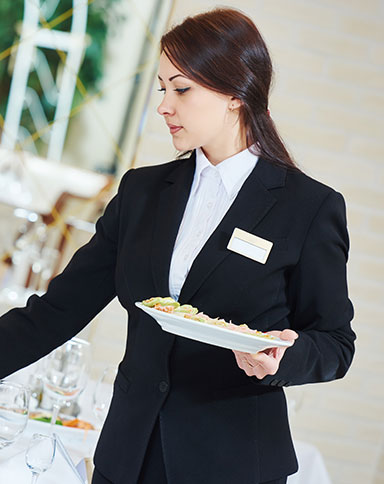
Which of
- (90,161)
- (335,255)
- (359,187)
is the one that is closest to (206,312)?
(335,255)

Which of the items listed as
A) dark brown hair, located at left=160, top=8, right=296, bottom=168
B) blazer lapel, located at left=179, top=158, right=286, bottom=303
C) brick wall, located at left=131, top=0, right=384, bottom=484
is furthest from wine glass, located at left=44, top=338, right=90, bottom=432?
brick wall, located at left=131, top=0, right=384, bottom=484

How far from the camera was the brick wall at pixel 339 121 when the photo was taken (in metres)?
3.09

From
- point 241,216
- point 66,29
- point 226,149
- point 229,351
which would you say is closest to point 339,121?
point 66,29

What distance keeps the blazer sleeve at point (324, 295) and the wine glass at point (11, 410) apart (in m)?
0.50

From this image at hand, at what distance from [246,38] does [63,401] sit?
91cm

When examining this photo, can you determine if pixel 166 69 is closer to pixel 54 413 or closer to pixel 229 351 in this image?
pixel 229 351

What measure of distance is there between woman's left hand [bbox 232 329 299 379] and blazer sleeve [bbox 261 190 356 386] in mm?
117

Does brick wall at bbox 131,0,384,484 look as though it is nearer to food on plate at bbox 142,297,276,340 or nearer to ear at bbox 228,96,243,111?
ear at bbox 228,96,243,111

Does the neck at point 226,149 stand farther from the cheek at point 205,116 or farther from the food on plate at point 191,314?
the food on plate at point 191,314

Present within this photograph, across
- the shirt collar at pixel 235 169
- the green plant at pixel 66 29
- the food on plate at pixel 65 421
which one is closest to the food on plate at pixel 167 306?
the shirt collar at pixel 235 169

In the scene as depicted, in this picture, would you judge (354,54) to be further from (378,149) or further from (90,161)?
(90,161)

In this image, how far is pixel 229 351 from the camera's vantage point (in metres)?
1.49

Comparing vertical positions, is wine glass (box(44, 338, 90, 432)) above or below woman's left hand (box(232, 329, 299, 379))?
below

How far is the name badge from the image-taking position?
57.4 inches
